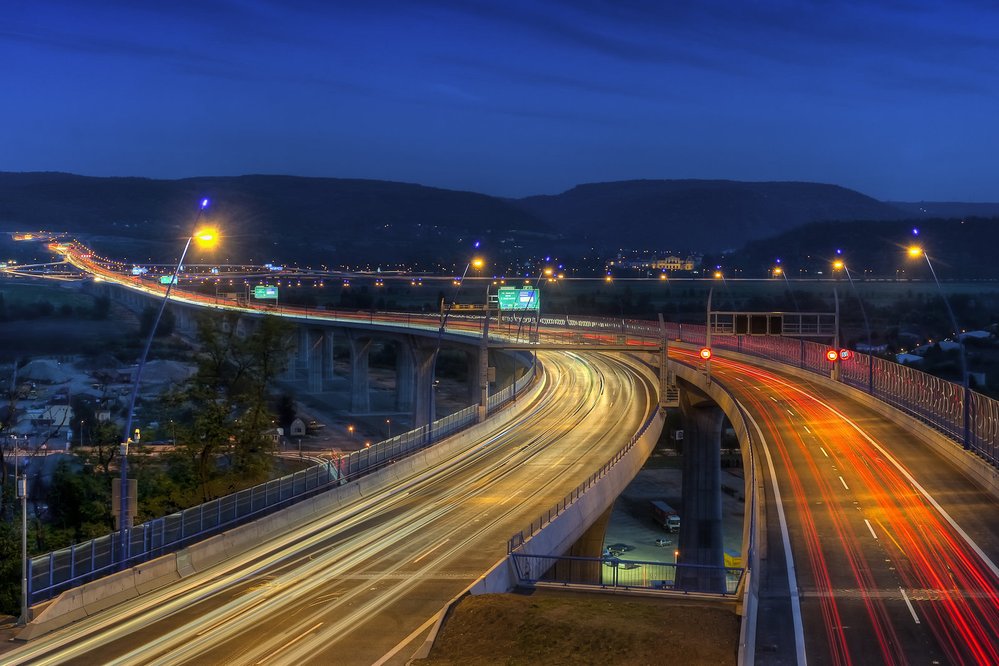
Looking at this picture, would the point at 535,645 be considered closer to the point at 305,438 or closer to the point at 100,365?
the point at 305,438

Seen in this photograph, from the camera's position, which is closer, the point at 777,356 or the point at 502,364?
the point at 777,356

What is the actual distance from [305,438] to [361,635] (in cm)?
6591

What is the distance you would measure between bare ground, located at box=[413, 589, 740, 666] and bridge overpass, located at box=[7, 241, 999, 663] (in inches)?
35.8

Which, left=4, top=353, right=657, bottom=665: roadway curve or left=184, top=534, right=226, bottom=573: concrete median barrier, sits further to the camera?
left=184, top=534, right=226, bottom=573: concrete median barrier

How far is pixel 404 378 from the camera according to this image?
10919 cm

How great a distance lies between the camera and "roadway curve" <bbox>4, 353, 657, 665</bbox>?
2017 cm

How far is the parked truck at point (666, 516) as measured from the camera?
7450 cm

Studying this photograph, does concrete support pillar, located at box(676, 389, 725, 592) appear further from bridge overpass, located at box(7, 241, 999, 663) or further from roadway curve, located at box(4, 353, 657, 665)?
roadway curve, located at box(4, 353, 657, 665)

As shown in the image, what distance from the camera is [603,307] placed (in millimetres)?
180750

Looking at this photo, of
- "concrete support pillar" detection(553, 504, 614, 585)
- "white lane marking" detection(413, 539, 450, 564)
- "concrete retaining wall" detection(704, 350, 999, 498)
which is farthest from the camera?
"concrete support pillar" detection(553, 504, 614, 585)

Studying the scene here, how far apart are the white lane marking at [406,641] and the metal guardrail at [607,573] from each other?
372 cm

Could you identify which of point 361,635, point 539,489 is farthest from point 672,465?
point 361,635

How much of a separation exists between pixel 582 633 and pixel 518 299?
64710mm

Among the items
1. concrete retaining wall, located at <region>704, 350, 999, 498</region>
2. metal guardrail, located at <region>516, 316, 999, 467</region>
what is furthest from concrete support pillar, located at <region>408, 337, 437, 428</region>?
concrete retaining wall, located at <region>704, 350, 999, 498</region>
